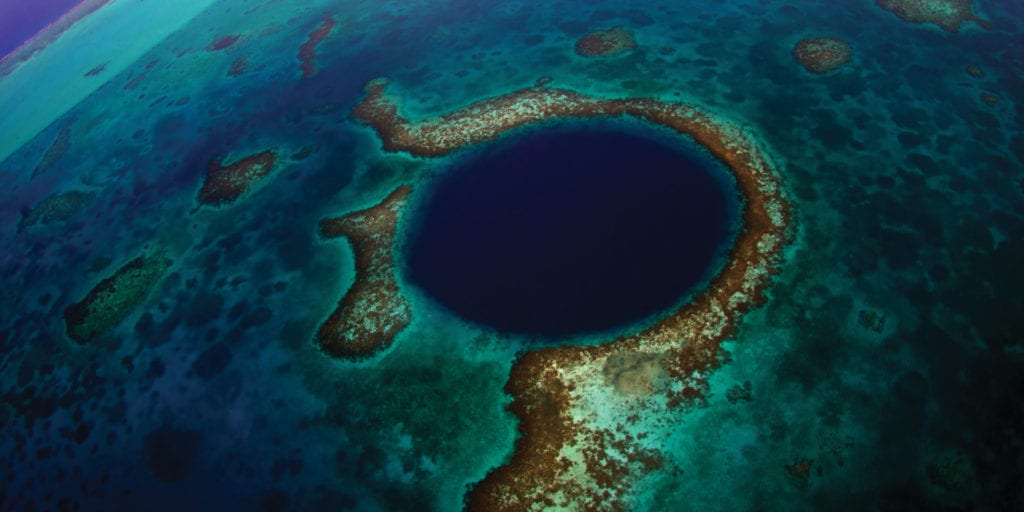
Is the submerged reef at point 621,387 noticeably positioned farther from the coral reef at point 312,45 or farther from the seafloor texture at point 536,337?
the coral reef at point 312,45

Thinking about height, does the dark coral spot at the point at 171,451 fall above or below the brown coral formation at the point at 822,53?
below

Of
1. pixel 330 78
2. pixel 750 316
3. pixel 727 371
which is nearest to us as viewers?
pixel 727 371

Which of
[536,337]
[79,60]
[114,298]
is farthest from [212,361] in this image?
[79,60]

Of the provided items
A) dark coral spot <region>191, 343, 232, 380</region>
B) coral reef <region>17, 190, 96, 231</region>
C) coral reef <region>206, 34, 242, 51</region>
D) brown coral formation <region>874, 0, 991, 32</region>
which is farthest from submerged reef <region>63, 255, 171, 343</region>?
brown coral formation <region>874, 0, 991, 32</region>

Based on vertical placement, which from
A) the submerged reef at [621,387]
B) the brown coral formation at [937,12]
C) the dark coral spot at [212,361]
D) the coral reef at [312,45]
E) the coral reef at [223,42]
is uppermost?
the coral reef at [223,42]

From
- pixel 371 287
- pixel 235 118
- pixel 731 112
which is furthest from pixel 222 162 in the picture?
pixel 731 112

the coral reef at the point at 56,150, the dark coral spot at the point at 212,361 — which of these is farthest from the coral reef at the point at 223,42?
the dark coral spot at the point at 212,361

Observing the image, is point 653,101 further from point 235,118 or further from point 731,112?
point 235,118
